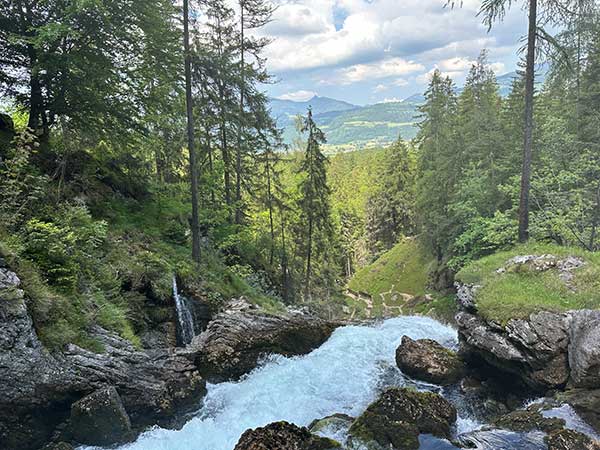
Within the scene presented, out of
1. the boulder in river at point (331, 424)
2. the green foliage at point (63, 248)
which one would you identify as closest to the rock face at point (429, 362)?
the boulder in river at point (331, 424)

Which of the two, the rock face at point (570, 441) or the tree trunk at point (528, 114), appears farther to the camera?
the tree trunk at point (528, 114)

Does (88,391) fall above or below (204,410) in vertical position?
above

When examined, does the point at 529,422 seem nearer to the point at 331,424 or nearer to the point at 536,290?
the point at 331,424

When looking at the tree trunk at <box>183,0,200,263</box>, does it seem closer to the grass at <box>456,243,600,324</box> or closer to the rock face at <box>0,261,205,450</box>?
the rock face at <box>0,261,205,450</box>

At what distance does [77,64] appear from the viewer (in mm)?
13492

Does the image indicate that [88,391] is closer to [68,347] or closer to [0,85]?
[68,347]

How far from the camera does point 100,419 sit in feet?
26.9

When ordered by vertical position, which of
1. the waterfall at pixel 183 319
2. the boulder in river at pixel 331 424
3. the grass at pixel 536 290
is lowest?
the boulder in river at pixel 331 424

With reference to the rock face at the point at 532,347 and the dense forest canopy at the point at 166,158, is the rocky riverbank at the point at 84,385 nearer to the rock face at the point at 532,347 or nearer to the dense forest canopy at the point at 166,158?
the dense forest canopy at the point at 166,158

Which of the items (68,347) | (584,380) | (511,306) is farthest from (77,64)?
(584,380)

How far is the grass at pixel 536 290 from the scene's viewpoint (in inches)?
439

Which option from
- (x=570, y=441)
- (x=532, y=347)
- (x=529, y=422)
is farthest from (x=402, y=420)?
(x=532, y=347)

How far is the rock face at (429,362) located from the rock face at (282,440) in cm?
613

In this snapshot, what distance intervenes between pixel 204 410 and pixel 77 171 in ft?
33.1
